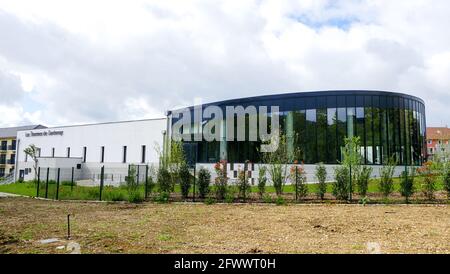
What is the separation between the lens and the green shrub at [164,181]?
19000 mm

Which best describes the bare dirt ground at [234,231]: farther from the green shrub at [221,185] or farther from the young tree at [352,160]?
the young tree at [352,160]

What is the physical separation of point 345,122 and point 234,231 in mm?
21075

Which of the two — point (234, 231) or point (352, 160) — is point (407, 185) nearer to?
point (352, 160)

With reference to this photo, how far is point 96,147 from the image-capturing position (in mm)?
45125

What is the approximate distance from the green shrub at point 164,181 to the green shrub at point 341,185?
8.31 meters

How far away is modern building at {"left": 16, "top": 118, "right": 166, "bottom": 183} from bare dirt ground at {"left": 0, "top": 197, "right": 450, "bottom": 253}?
77.1 ft

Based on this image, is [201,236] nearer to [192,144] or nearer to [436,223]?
[436,223]

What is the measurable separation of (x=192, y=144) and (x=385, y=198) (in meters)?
20.8

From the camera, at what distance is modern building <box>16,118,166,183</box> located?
39.2m

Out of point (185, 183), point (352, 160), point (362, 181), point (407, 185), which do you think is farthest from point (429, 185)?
point (185, 183)

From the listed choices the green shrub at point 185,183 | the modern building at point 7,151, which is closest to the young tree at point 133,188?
the green shrub at point 185,183

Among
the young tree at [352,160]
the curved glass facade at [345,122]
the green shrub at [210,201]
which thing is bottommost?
the green shrub at [210,201]

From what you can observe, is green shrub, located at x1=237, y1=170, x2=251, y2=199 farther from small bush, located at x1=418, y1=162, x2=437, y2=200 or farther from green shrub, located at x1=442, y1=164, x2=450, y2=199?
green shrub, located at x1=442, y1=164, x2=450, y2=199
